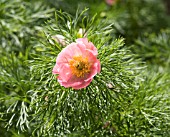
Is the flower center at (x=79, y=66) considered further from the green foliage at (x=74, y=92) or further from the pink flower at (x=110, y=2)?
the pink flower at (x=110, y=2)

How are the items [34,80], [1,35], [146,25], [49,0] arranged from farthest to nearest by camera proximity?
[146,25], [49,0], [1,35], [34,80]

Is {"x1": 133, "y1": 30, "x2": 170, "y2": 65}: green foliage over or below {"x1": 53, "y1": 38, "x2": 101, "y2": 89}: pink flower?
below

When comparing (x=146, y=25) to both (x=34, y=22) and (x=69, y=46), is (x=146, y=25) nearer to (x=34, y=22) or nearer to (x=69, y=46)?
(x=34, y=22)

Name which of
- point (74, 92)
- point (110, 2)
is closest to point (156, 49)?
point (110, 2)

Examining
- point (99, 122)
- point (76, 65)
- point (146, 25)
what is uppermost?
point (76, 65)

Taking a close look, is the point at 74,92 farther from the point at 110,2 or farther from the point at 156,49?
the point at 110,2

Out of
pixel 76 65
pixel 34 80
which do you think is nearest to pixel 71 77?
pixel 76 65

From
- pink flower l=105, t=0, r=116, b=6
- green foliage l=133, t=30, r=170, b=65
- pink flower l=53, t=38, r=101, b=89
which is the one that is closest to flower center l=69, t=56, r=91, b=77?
pink flower l=53, t=38, r=101, b=89

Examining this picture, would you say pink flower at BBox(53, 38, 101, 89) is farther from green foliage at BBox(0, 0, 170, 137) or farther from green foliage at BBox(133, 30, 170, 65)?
green foliage at BBox(133, 30, 170, 65)
